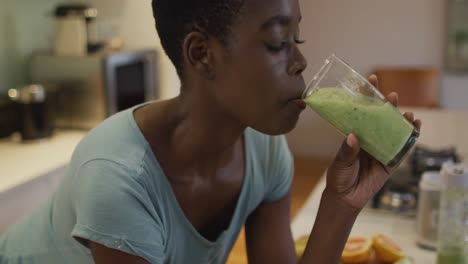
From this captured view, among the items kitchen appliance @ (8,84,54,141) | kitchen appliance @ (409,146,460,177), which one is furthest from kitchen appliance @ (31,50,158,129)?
kitchen appliance @ (409,146,460,177)

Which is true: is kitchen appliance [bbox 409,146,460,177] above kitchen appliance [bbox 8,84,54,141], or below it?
above

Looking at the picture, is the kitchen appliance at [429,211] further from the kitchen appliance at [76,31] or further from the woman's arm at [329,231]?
the kitchen appliance at [76,31]

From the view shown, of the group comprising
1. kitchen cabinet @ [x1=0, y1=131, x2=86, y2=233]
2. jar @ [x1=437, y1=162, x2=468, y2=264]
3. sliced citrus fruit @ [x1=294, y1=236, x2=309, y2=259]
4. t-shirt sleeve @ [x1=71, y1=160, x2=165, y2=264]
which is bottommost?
kitchen cabinet @ [x1=0, y1=131, x2=86, y2=233]

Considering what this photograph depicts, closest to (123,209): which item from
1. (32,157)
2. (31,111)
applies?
(32,157)

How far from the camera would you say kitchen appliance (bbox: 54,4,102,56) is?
2379 millimetres

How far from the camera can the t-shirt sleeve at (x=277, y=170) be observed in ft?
3.73

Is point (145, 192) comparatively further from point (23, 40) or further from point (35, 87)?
point (23, 40)

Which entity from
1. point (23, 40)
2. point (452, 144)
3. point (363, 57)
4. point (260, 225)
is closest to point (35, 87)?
point (23, 40)

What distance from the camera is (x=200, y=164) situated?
103 cm

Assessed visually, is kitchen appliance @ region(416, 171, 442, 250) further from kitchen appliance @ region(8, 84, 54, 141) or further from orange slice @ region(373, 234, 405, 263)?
kitchen appliance @ region(8, 84, 54, 141)

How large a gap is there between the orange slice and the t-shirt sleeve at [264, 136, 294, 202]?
8.6 inches

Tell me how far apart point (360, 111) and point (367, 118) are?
0.05 ft

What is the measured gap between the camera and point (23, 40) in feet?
8.00

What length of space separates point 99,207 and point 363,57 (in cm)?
313
